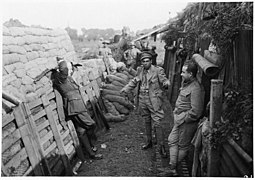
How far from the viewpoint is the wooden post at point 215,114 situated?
3271mm

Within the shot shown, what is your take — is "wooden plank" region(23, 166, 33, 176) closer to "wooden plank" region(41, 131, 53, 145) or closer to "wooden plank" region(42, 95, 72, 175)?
"wooden plank" region(41, 131, 53, 145)

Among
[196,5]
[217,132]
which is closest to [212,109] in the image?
[217,132]

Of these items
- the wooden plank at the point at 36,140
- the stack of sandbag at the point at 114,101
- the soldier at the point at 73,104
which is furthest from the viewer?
the stack of sandbag at the point at 114,101

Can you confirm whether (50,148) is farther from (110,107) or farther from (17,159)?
(110,107)

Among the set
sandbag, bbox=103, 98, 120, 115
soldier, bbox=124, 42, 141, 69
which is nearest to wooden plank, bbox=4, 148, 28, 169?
sandbag, bbox=103, 98, 120, 115

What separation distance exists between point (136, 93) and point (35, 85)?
5.74ft

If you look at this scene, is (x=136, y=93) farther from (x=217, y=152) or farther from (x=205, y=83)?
(x=217, y=152)

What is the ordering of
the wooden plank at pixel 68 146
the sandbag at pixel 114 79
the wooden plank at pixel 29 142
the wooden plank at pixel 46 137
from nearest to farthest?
the wooden plank at pixel 29 142
the wooden plank at pixel 46 137
the wooden plank at pixel 68 146
the sandbag at pixel 114 79

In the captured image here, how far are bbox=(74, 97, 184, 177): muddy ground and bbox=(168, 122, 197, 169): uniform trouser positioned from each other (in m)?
0.50

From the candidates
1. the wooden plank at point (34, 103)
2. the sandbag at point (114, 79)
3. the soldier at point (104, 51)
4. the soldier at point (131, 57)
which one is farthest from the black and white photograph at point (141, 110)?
the soldier at point (131, 57)

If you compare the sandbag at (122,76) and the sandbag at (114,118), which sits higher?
the sandbag at (122,76)

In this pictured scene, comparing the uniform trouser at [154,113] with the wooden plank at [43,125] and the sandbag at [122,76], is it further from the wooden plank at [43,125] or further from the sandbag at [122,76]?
the sandbag at [122,76]

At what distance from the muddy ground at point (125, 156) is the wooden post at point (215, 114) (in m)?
1.35

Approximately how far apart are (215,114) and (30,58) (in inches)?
139
